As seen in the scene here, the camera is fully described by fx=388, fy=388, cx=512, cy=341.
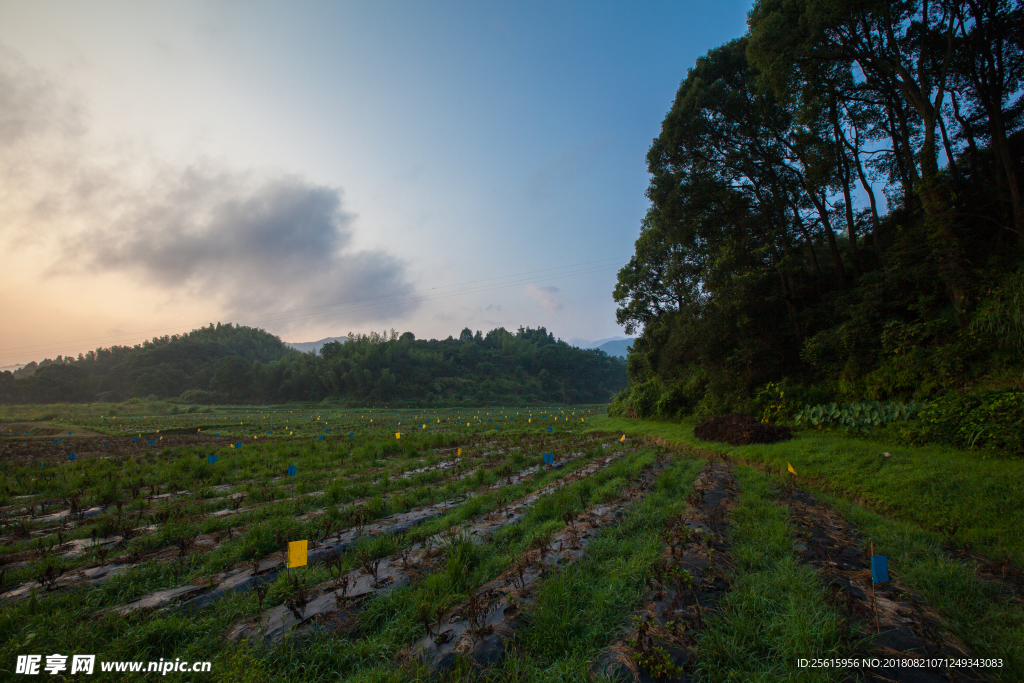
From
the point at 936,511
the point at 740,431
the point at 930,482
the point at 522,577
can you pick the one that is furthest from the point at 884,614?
the point at 740,431

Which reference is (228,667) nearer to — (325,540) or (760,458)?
(325,540)

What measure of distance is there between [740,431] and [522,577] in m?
11.3

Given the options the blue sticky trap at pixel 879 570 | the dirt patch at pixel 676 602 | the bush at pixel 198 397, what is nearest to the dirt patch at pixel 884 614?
the blue sticky trap at pixel 879 570

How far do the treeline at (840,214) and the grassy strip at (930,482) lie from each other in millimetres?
3020

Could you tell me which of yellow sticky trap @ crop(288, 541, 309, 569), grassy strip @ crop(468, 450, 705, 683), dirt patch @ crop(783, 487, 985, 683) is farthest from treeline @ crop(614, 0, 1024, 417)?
yellow sticky trap @ crop(288, 541, 309, 569)

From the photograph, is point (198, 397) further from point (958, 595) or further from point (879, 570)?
point (958, 595)

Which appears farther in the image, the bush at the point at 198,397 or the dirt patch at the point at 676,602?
the bush at the point at 198,397

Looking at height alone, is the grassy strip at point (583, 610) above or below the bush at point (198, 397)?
below

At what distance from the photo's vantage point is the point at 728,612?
3295 mm

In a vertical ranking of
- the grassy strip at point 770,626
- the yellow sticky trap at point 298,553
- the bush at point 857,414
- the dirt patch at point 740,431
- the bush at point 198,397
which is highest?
Result: the bush at point 198,397

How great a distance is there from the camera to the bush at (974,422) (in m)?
7.14

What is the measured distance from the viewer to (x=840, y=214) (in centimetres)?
1886

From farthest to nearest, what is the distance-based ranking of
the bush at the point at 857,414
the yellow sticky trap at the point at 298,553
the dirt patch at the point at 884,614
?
the bush at the point at 857,414, the yellow sticky trap at the point at 298,553, the dirt patch at the point at 884,614

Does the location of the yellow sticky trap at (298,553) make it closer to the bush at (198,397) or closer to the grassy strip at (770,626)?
the grassy strip at (770,626)
